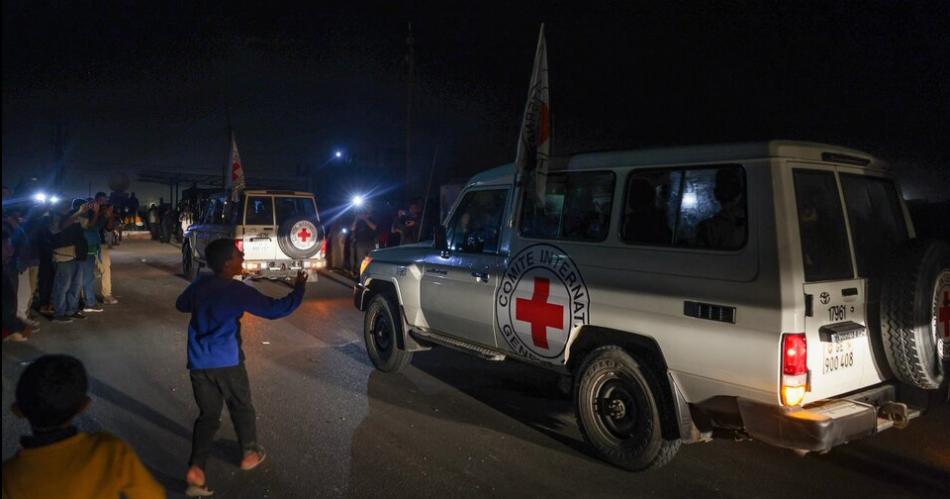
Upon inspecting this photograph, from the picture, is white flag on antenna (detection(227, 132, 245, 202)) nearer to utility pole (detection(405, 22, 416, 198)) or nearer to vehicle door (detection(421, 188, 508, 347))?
utility pole (detection(405, 22, 416, 198))

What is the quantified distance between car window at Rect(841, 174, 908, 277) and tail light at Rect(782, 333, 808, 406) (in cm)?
84

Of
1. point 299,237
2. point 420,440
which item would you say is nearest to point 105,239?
point 299,237

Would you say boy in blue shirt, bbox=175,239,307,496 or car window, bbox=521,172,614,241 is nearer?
boy in blue shirt, bbox=175,239,307,496

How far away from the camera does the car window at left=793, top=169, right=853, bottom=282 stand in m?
3.96

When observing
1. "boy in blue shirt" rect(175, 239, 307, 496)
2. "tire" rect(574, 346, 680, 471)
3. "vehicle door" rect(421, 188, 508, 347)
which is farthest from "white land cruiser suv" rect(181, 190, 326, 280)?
"tire" rect(574, 346, 680, 471)

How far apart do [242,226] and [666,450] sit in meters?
9.83

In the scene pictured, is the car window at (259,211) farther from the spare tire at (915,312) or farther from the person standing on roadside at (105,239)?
the spare tire at (915,312)

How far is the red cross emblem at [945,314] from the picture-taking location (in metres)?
4.21

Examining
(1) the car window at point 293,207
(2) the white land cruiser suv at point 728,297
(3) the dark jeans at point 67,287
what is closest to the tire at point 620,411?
(2) the white land cruiser suv at point 728,297

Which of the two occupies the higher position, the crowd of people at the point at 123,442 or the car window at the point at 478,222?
the car window at the point at 478,222

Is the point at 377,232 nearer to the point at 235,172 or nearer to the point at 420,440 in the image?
the point at 235,172

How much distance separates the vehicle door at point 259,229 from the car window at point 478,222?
7.14 meters

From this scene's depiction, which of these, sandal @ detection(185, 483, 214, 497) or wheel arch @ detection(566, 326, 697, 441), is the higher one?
wheel arch @ detection(566, 326, 697, 441)

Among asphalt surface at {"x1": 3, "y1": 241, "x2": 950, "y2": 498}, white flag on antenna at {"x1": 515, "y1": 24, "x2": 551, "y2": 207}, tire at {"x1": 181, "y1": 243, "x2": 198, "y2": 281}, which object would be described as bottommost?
asphalt surface at {"x1": 3, "y1": 241, "x2": 950, "y2": 498}
